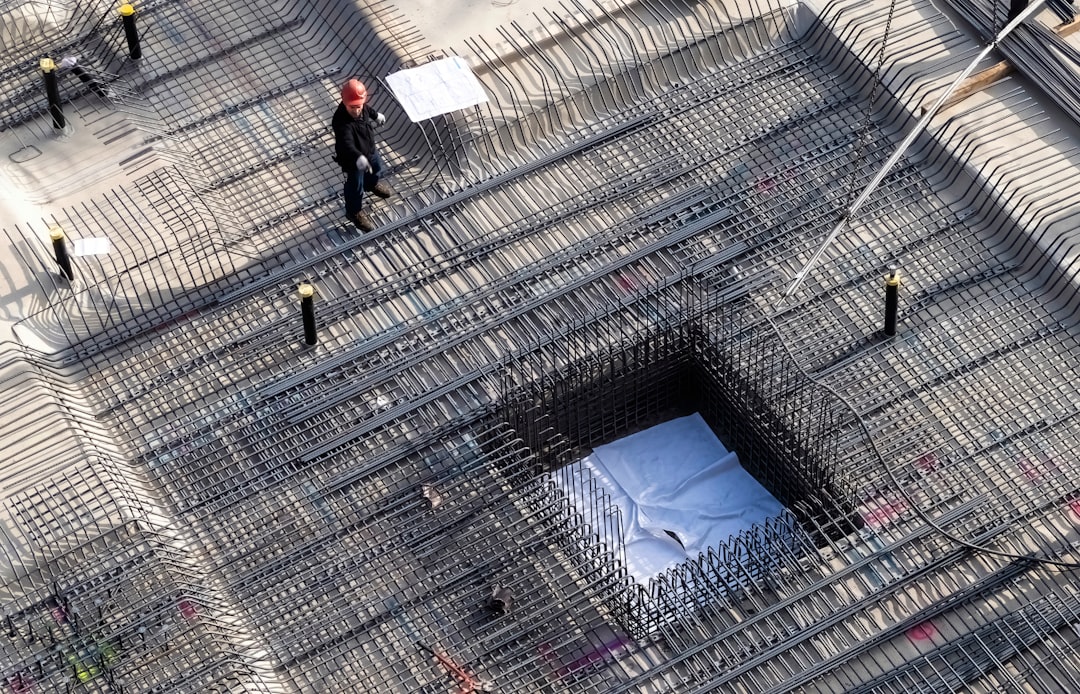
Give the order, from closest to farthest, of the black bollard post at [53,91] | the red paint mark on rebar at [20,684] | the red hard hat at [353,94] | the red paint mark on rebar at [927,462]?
1. the red paint mark on rebar at [20,684]
2. the red paint mark on rebar at [927,462]
3. the red hard hat at [353,94]
4. the black bollard post at [53,91]

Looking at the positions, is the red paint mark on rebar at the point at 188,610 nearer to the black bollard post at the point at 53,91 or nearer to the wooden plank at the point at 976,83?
the black bollard post at the point at 53,91

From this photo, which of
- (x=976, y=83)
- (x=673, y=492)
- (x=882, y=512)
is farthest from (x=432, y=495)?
(x=976, y=83)

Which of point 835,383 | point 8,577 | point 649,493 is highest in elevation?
point 835,383

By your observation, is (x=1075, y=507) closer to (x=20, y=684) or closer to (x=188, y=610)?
(x=188, y=610)

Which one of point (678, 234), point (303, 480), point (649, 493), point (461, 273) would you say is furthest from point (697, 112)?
point (303, 480)

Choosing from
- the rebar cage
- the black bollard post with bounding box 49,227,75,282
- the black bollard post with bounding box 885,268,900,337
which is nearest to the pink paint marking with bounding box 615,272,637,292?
the rebar cage

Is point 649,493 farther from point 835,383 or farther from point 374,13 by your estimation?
point 374,13

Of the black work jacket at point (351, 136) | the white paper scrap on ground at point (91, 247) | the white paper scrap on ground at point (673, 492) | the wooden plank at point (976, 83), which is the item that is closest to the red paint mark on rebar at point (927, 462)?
the white paper scrap on ground at point (673, 492)
